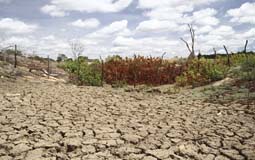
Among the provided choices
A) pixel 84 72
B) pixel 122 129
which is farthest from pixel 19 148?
pixel 84 72

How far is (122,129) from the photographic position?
5285 millimetres

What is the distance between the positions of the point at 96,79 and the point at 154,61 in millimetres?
3032

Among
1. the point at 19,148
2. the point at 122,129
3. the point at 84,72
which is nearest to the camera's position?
the point at 19,148

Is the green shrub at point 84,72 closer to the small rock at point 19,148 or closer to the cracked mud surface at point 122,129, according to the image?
the cracked mud surface at point 122,129

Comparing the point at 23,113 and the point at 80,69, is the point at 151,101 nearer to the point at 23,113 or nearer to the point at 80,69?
the point at 23,113

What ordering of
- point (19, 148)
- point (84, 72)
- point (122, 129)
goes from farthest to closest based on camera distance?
point (84, 72) → point (122, 129) → point (19, 148)

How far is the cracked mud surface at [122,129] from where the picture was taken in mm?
4387

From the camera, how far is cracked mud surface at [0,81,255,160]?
4.39m

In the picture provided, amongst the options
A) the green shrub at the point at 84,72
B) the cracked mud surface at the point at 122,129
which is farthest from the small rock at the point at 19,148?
the green shrub at the point at 84,72

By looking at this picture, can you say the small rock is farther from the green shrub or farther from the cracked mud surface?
the green shrub

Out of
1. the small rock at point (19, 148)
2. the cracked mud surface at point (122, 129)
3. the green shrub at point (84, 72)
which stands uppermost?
the green shrub at point (84, 72)

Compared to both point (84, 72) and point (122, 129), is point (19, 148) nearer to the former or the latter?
point (122, 129)

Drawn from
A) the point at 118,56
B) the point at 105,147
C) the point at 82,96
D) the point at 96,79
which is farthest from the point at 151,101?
the point at 118,56

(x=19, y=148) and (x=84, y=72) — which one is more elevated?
(x=84, y=72)
